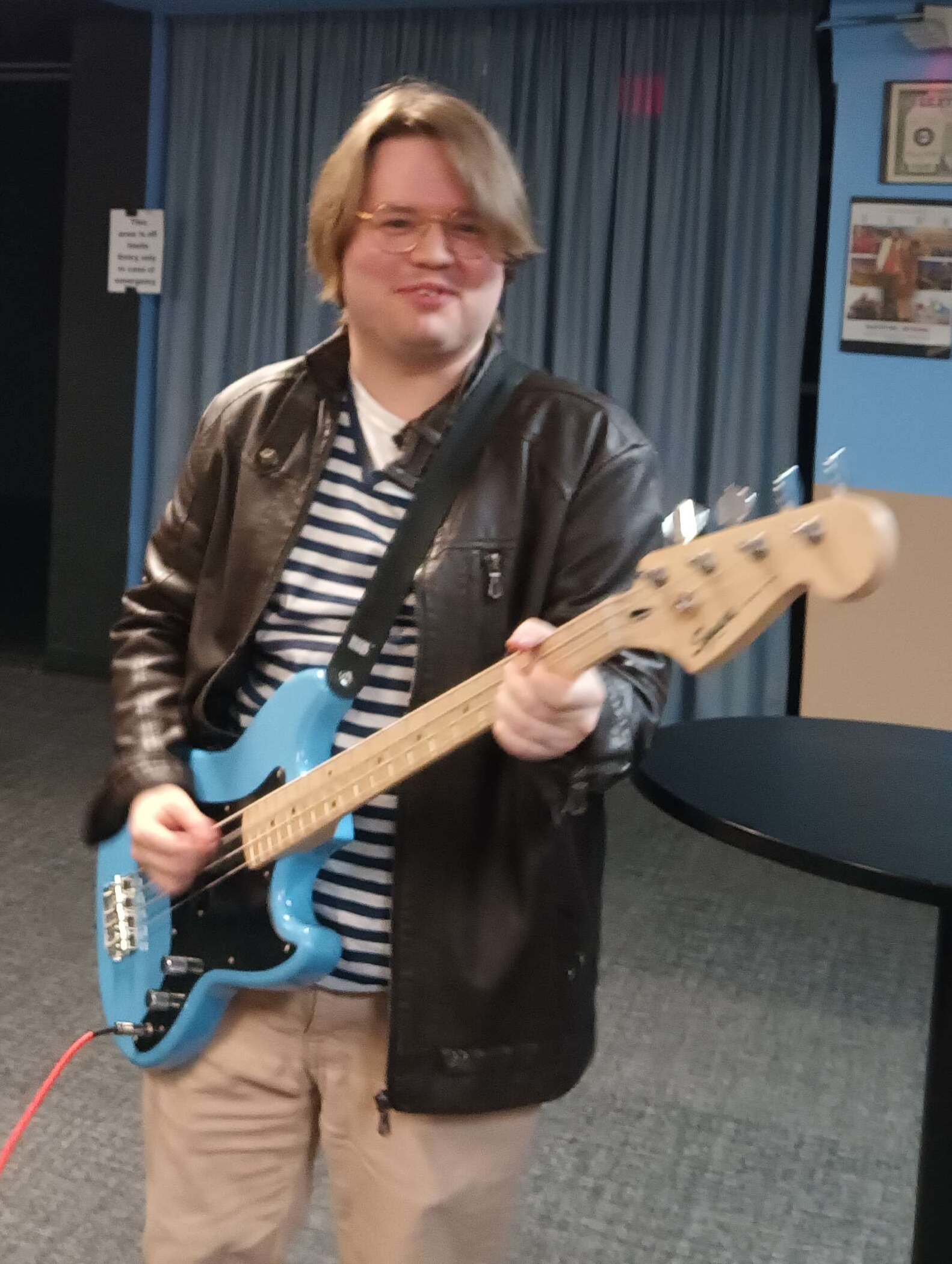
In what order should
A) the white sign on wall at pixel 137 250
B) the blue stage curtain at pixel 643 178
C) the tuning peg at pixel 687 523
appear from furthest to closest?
1. the white sign on wall at pixel 137 250
2. the blue stage curtain at pixel 643 178
3. the tuning peg at pixel 687 523

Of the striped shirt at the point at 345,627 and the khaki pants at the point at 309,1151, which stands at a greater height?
the striped shirt at the point at 345,627

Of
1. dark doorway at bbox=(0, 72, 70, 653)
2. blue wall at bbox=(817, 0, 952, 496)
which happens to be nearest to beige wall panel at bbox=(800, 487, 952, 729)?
blue wall at bbox=(817, 0, 952, 496)

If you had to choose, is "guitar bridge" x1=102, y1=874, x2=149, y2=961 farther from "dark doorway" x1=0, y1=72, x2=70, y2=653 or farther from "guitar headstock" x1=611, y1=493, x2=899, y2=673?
"dark doorway" x1=0, y1=72, x2=70, y2=653

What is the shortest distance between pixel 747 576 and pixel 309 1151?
772 mm

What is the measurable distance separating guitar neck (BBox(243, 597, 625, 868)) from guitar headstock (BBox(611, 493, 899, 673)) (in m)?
0.03

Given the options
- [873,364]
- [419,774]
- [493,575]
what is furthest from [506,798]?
[873,364]

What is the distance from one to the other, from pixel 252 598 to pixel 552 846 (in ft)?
1.17

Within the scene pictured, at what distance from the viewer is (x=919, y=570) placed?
3.79m

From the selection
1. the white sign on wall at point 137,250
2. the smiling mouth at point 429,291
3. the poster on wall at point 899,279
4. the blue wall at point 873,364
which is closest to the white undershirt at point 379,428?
the smiling mouth at point 429,291

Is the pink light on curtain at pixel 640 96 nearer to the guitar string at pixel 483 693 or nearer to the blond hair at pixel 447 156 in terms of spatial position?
the blond hair at pixel 447 156

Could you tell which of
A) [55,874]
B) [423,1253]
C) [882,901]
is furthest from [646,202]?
[423,1253]

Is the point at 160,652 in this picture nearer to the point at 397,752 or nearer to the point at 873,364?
the point at 397,752

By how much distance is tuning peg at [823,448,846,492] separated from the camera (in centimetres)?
87

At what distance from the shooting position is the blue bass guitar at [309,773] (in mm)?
899
